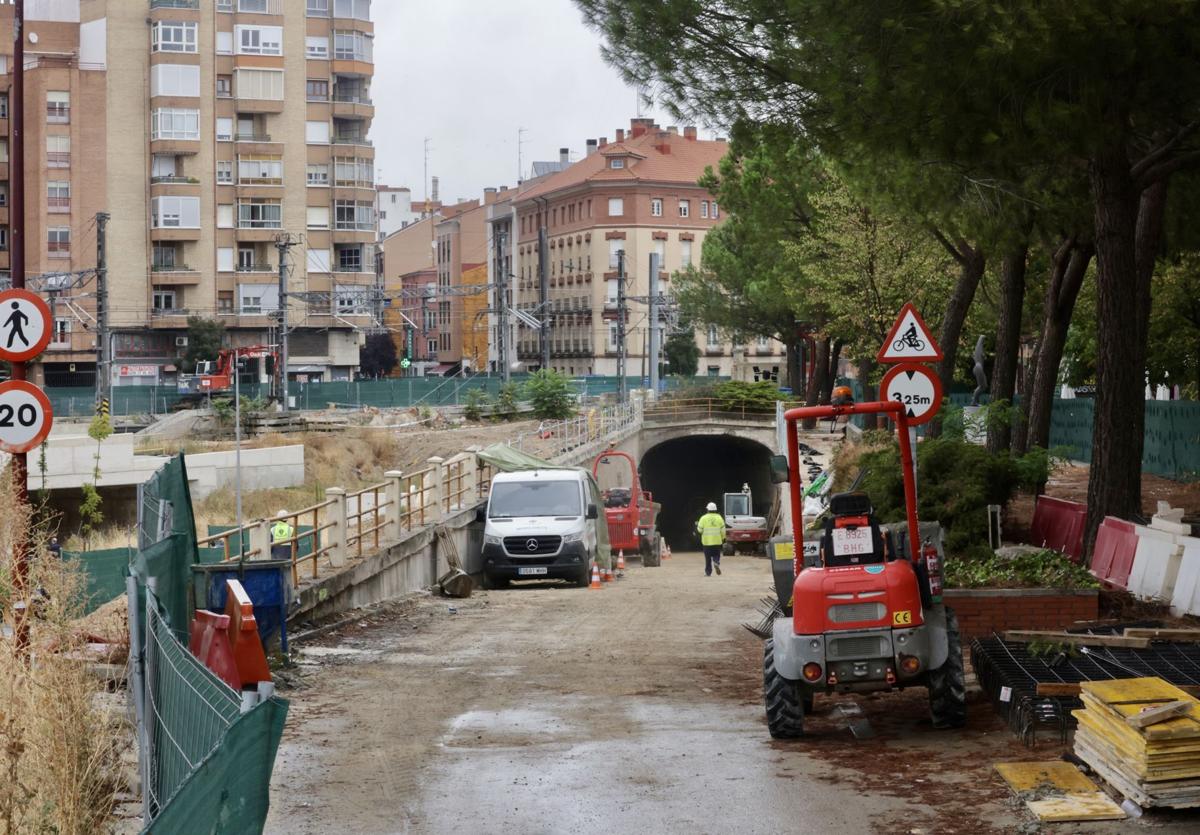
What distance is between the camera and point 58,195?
89062 mm

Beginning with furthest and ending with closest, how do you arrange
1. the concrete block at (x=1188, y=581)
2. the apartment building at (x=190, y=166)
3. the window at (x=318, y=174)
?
the window at (x=318, y=174) < the apartment building at (x=190, y=166) < the concrete block at (x=1188, y=581)

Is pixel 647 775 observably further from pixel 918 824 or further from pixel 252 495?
pixel 252 495

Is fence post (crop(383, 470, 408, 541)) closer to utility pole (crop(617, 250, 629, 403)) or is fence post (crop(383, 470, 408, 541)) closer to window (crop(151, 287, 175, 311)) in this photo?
utility pole (crop(617, 250, 629, 403))

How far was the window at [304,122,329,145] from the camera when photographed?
94.5 meters

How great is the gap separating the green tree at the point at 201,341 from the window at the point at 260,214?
→ 6.33 meters

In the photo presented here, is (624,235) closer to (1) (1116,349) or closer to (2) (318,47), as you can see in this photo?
(2) (318,47)

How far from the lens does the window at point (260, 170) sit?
92.4 metres

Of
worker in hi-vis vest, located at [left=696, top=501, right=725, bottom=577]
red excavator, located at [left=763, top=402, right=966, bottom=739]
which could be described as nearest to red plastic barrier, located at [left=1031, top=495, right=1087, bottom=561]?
red excavator, located at [left=763, top=402, right=966, bottom=739]

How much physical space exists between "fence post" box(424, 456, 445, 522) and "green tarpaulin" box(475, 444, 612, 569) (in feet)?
9.18

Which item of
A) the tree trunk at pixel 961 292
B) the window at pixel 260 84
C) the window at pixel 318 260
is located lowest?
the tree trunk at pixel 961 292

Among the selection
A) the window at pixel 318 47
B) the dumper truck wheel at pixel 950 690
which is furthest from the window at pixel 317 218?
the dumper truck wheel at pixel 950 690

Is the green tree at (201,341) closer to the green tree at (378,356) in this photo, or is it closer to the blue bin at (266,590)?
the green tree at (378,356)

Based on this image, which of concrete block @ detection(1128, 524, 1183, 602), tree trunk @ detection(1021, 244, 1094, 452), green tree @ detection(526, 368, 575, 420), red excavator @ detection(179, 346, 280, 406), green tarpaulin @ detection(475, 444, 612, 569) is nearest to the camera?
concrete block @ detection(1128, 524, 1183, 602)

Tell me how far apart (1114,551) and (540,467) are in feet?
70.0
